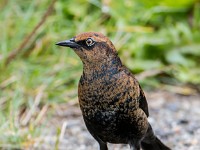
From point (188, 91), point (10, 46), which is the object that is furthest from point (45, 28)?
point (188, 91)

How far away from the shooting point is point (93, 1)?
741cm

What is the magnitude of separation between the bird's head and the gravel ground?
97 centimetres

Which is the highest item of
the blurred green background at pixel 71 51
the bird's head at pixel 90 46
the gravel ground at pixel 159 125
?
the bird's head at pixel 90 46

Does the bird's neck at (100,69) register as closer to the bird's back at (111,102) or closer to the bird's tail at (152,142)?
the bird's back at (111,102)

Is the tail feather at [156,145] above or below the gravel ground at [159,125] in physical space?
above

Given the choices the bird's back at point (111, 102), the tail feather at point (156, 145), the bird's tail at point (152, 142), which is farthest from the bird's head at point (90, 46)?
the tail feather at point (156, 145)

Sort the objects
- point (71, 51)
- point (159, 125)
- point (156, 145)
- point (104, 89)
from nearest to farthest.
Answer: point (104, 89), point (156, 145), point (159, 125), point (71, 51)

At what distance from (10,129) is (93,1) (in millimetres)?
2758

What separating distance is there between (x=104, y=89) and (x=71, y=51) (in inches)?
106

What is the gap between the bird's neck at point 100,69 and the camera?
13.4ft

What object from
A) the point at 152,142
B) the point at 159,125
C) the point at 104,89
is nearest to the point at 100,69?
the point at 104,89

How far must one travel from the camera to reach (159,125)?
19.2 ft

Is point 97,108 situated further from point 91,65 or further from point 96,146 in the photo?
point 96,146

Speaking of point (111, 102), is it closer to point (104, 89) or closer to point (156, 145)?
point (104, 89)
